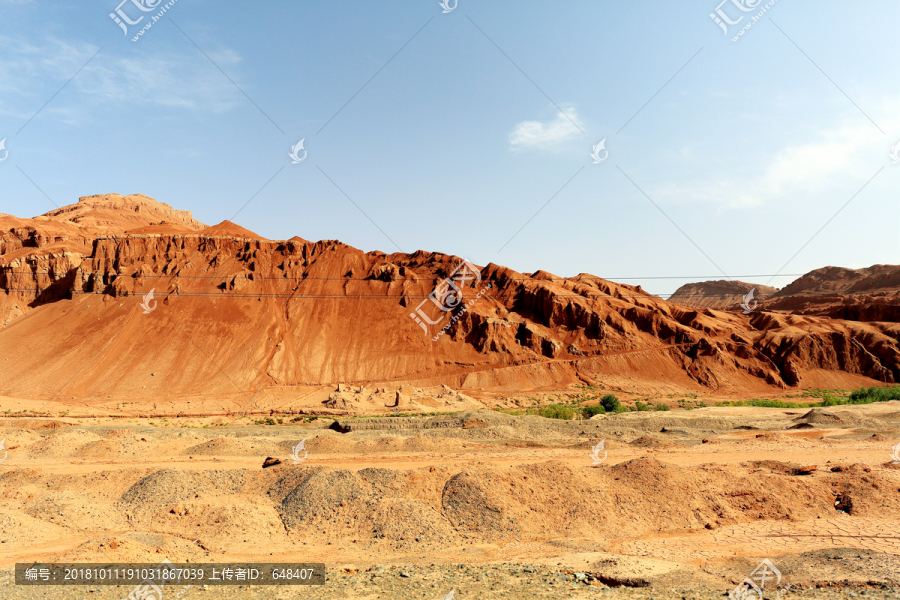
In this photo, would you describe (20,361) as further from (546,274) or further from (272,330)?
(546,274)

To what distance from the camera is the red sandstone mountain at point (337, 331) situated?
5106cm

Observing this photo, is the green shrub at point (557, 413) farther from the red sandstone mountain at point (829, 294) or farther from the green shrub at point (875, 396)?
the red sandstone mountain at point (829, 294)

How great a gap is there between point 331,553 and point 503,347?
42.9m

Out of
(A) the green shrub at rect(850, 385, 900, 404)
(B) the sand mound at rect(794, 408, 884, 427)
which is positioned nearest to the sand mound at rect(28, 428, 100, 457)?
(B) the sand mound at rect(794, 408, 884, 427)

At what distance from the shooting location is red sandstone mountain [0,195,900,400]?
51.1m

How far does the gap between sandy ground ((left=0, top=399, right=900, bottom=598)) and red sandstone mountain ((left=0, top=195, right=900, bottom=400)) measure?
2978 centimetres

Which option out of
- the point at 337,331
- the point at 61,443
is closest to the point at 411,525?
the point at 61,443

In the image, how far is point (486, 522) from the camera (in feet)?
46.8

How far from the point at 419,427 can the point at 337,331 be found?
2890cm

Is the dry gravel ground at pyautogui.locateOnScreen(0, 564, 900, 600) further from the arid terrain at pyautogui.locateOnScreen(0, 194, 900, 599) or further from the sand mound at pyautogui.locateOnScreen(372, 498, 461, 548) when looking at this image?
the sand mound at pyautogui.locateOnScreen(372, 498, 461, 548)

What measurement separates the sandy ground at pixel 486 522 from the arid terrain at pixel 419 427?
90 millimetres

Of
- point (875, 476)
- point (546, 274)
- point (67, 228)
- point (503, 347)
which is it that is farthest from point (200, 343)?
point (875, 476)

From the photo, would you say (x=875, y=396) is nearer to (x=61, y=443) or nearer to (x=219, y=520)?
(x=219, y=520)

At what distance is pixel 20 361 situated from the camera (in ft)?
170
